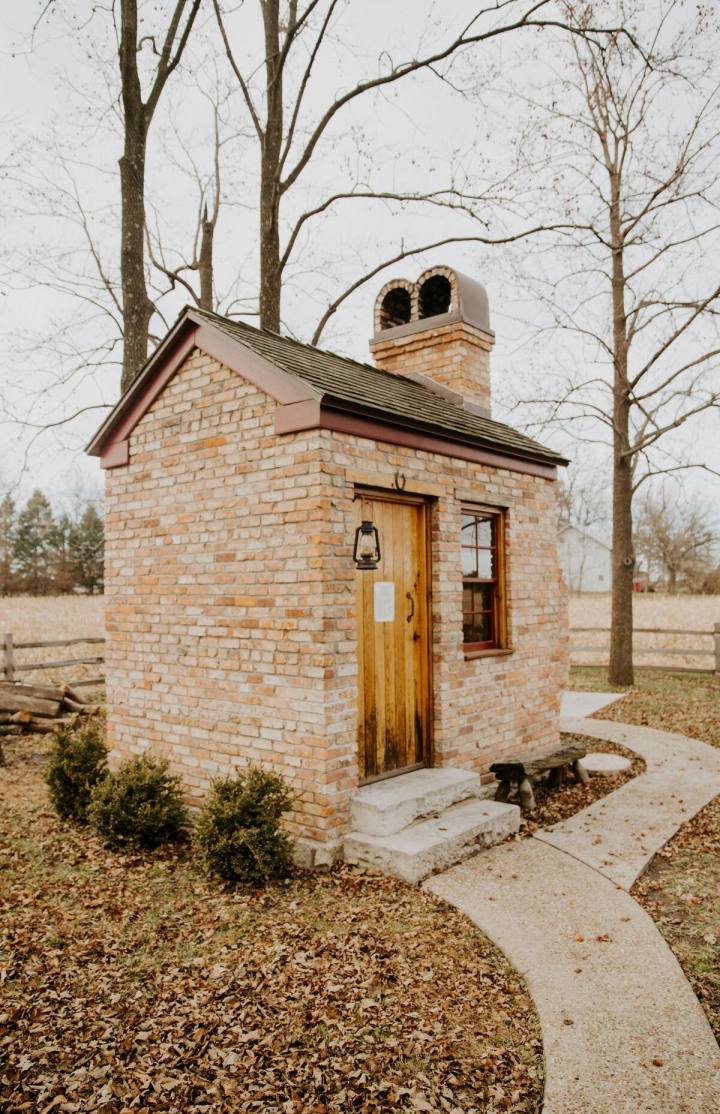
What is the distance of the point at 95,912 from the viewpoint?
4.73 metres

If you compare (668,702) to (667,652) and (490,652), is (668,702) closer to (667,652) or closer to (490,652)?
(667,652)

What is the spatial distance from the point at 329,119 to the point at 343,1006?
13.3 metres

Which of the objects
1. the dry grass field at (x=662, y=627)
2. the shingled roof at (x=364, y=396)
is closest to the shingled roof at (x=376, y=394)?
the shingled roof at (x=364, y=396)

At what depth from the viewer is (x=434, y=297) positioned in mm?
9445

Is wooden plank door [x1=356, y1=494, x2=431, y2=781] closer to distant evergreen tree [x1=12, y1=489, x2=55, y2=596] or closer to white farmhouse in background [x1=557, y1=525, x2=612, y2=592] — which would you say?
distant evergreen tree [x1=12, y1=489, x2=55, y2=596]

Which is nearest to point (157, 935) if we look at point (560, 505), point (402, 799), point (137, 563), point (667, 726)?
point (402, 799)

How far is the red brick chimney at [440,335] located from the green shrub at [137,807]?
5.68 m

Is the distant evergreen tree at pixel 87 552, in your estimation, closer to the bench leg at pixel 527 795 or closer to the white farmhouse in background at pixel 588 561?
the white farmhouse in background at pixel 588 561

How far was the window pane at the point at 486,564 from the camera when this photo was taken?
24.8ft

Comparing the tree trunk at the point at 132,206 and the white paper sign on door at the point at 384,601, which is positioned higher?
the tree trunk at the point at 132,206

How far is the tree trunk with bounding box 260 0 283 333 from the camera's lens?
12328 mm

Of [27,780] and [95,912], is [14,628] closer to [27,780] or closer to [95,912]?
[27,780]

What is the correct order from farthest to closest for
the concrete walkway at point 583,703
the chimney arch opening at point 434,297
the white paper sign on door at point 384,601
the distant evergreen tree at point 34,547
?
1. the distant evergreen tree at point 34,547
2. the concrete walkway at point 583,703
3. the chimney arch opening at point 434,297
4. the white paper sign on door at point 384,601

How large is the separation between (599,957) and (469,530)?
14.1ft
